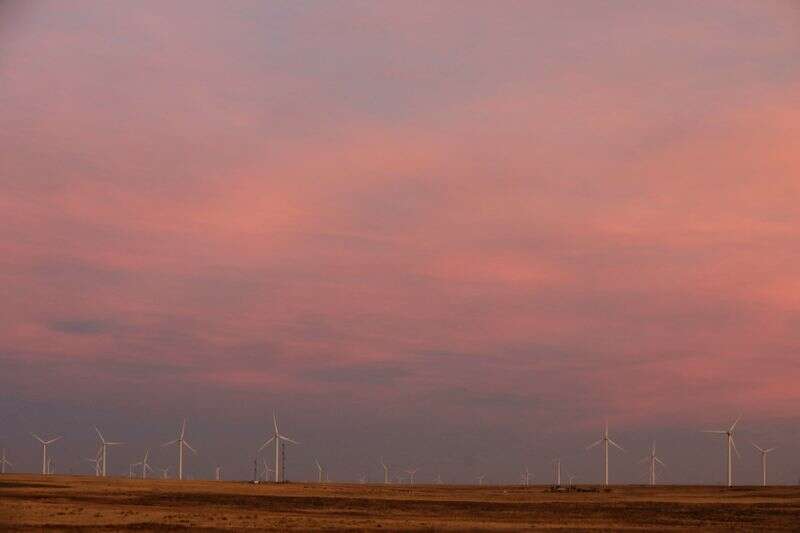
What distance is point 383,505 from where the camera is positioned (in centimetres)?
12662

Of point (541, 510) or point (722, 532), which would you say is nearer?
point (722, 532)

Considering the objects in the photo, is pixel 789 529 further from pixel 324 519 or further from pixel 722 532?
pixel 324 519

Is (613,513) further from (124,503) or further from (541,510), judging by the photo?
(124,503)

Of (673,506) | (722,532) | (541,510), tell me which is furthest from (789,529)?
(673,506)

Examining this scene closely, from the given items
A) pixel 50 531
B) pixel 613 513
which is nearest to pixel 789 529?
pixel 613 513

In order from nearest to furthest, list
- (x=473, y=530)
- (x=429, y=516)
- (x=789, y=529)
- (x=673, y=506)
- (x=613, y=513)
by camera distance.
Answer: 1. (x=473, y=530)
2. (x=789, y=529)
3. (x=429, y=516)
4. (x=613, y=513)
5. (x=673, y=506)

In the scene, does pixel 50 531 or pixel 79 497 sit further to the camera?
pixel 79 497

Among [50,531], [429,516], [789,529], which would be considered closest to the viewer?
[50,531]

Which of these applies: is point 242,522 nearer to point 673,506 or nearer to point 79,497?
point 79,497

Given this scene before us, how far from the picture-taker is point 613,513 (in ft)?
373

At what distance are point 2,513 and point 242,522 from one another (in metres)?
21.5

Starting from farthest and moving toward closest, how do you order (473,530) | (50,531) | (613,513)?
(613,513), (473,530), (50,531)

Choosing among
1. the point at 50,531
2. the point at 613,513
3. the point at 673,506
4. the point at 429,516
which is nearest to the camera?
the point at 50,531

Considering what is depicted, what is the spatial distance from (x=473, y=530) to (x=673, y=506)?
200ft
